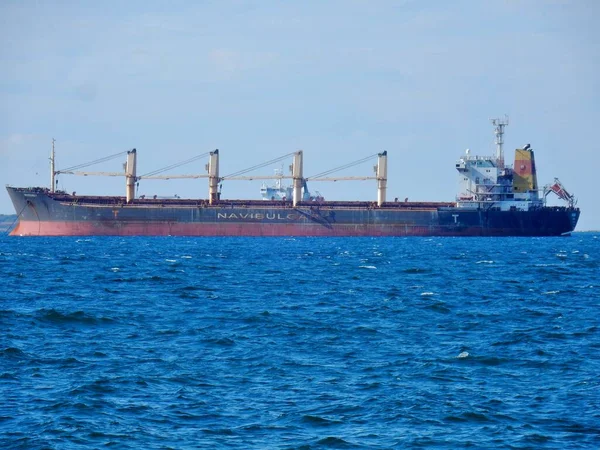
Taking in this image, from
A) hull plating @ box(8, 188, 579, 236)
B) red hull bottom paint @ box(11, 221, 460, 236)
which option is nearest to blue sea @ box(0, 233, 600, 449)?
hull plating @ box(8, 188, 579, 236)

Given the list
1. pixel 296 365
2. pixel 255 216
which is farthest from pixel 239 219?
pixel 296 365

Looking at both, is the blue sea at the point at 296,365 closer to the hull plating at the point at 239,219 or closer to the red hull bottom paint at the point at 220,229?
the hull plating at the point at 239,219

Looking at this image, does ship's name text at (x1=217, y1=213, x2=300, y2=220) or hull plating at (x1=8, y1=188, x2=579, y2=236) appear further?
ship's name text at (x1=217, y1=213, x2=300, y2=220)

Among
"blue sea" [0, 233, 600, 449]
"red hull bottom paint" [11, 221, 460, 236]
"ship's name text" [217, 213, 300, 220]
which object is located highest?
"ship's name text" [217, 213, 300, 220]

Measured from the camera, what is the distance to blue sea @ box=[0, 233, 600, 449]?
51.5 feet

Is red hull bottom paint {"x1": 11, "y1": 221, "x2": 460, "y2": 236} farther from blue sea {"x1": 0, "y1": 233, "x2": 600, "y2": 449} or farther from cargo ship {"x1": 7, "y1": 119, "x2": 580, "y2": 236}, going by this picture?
blue sea {"x1": 0, "y1": 233, "x2": 600, "y2": 449}

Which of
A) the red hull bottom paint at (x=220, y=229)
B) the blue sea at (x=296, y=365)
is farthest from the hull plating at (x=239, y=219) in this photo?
the blue sea at (x=296, y=365)

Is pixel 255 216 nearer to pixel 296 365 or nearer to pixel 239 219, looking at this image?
pixel 239 219

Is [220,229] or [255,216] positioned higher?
[255,216]

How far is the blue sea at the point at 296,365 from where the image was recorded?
15.7 m

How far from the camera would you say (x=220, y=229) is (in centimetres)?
9719

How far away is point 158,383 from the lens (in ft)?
61.9

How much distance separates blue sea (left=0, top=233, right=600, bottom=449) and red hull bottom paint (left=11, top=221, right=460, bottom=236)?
55139 millimetres

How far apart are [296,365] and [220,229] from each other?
7676 centimetres
